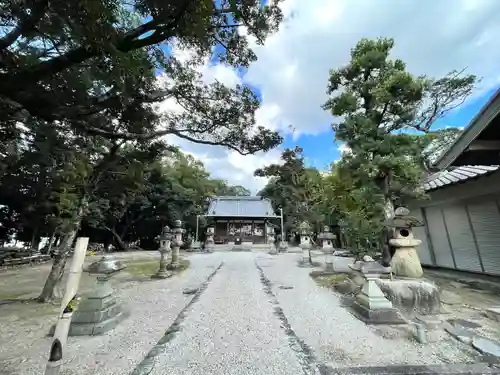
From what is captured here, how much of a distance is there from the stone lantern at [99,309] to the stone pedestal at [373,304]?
160 inches

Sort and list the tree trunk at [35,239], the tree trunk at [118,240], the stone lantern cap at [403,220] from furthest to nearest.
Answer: the tree trunk at [118,240] < the tree trunk at [35,239] < the stone lantern cap at [403,220]

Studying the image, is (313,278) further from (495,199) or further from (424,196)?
(495,199)

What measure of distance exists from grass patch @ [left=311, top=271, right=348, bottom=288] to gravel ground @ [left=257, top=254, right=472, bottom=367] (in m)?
1.84

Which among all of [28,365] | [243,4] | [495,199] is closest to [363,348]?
[28,365]

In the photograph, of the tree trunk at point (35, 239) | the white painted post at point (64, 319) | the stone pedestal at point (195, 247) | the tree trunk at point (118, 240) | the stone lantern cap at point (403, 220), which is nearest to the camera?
the white painted post at point (64, 319)

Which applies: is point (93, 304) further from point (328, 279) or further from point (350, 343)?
point (328, 279)

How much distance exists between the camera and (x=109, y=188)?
25.1 ft

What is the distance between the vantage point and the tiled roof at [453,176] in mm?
6820

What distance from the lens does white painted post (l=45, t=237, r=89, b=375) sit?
5.98ft

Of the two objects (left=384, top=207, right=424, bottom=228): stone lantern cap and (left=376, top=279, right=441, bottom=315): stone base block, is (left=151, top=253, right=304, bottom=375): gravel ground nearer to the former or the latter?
(left=376, top=279, right=441, bottom=315): stone base block

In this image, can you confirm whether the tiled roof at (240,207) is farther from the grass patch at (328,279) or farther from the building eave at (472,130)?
the building eave at (472,130)

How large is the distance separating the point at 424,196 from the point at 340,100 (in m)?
3.76

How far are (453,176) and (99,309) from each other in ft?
31.3

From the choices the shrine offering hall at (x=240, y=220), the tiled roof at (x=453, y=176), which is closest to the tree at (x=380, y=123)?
the tiled roof at (x=453, y=176)
